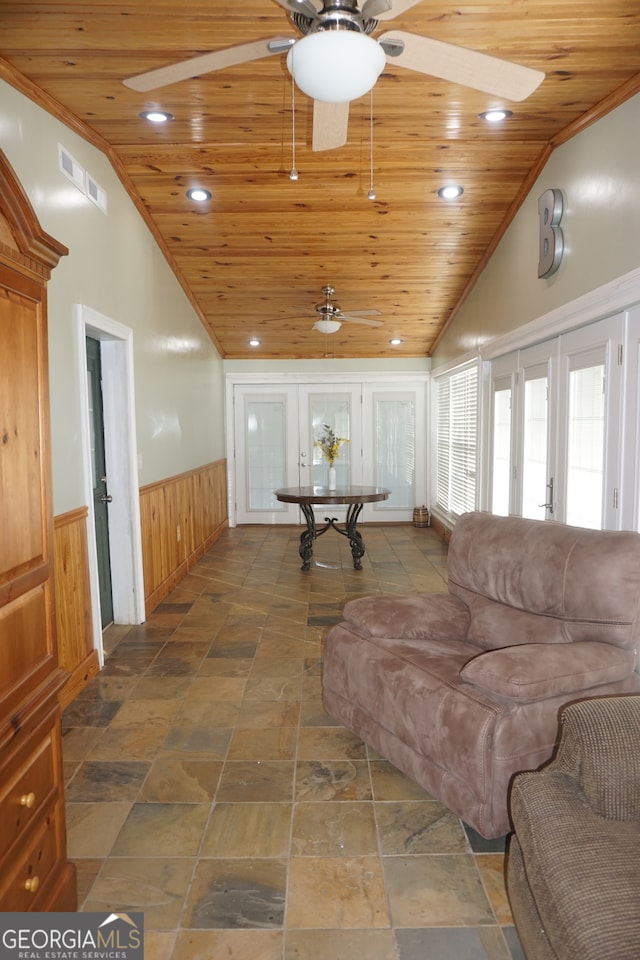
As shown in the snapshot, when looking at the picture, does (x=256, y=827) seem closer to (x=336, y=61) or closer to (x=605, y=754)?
(x=605, y=754)

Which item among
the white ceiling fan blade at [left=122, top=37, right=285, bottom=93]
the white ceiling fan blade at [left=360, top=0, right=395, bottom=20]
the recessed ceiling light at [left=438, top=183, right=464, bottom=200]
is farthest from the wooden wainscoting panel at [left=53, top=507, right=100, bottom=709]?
the recessed ceiling light at [left=438, top=183, right=464, bottom=200]

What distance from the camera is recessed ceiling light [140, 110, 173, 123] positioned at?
337 centimetres

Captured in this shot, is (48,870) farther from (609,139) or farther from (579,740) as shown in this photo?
(609,139)

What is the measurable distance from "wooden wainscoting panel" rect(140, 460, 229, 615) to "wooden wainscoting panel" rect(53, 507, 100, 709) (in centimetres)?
95

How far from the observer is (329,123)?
7.80ft

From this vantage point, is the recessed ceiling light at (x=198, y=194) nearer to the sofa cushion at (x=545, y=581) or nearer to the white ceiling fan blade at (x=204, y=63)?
the white ceiling fan blade at (x=204, y=63)

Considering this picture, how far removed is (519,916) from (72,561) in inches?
105

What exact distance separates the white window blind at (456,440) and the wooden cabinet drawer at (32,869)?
4.76 meters

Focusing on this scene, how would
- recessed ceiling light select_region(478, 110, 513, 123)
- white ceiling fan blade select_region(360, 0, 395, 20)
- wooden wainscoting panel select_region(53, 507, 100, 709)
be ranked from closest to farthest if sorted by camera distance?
white ceiling fan blade select_region(360, 0, 395, 20) → wooden wainscoting panel select_region(53, 507, 100, 709) → recessed ceiling light select_region(478, 110, 513, 123)

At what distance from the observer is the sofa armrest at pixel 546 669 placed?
196 centimetres

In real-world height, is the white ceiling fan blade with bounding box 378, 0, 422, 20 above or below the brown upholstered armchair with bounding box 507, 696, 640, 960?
above

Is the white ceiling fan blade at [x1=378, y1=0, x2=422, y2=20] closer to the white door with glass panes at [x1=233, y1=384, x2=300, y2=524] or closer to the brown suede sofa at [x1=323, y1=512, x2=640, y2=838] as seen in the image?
the brown suede sofa at [x1=323, y1=512, x2=640, y2=838]

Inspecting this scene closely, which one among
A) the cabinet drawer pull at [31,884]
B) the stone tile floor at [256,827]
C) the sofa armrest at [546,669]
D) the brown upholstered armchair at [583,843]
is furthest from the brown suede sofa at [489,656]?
the cabinet drawer pull at [31,884]

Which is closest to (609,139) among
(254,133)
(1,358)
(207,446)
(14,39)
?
(254,133)
